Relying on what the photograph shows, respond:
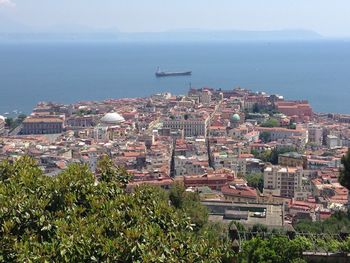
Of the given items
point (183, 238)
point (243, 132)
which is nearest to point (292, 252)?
point (183, 238)

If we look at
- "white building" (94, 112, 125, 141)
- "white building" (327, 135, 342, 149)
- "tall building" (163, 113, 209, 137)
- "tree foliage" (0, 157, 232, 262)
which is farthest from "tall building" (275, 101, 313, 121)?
"tree foliage" (0, 157, 232, 262)

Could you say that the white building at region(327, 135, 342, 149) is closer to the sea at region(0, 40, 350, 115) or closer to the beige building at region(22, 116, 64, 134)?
the sea at region(0, 40, 350, 115)

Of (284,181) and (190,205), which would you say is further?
(284,181)

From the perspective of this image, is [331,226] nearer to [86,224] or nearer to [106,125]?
[86,224]

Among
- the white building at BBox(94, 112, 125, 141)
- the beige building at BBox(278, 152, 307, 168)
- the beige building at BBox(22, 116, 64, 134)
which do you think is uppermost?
the beige building at BBox(278, 152, 307, 168)

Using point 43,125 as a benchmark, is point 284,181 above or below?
above

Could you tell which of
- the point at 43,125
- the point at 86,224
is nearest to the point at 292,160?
the point at 43,125

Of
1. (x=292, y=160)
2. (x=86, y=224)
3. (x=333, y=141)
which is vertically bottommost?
(x=333, y=141)
